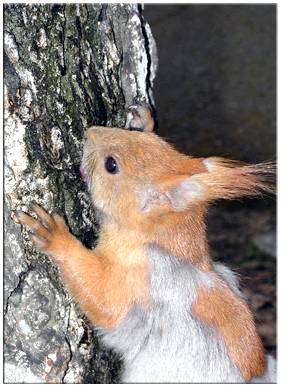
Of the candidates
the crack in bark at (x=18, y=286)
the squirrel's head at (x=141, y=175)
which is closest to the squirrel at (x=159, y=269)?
the squirrel's head at (x=141, y=175)

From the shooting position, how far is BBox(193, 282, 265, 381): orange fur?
10.8 ft

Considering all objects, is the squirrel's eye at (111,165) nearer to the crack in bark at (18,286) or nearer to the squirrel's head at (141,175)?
the squirrel's head at (141,175)

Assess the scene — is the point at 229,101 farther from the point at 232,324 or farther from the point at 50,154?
the point at 50,154

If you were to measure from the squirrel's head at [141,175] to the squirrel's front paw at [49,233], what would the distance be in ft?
1.00

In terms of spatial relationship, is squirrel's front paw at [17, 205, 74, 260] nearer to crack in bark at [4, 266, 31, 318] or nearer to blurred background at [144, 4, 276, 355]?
crack in bark at [4, 266, 31, 318]

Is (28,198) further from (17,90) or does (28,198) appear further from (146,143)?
(146,143)

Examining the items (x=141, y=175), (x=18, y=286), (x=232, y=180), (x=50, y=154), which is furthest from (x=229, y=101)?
(x=18, y=286)

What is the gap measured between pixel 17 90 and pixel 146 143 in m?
0.78

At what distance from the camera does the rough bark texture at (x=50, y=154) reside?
9.11ft

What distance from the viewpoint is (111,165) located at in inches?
129

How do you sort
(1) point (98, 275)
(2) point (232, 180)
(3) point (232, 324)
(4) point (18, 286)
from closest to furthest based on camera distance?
(4) point (18, 286)
(2) point (232, 180)
(1) point (98, 275)
(3) point (232, 324)

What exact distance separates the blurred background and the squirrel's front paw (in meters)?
3.45

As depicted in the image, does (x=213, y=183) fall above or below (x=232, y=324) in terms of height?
above

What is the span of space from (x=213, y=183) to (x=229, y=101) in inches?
239
